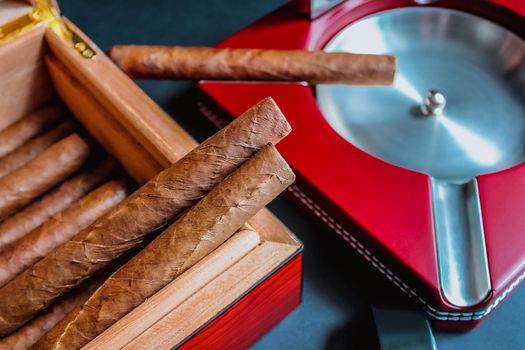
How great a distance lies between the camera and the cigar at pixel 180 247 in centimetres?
94

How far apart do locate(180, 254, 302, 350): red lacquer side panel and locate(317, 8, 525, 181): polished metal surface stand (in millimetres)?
426

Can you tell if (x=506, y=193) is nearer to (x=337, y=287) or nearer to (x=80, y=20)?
(x=337, y=287)

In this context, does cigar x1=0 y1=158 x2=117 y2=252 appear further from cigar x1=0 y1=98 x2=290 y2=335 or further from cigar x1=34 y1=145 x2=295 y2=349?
cigar x1=34 y1=145 x2=295 y2=349

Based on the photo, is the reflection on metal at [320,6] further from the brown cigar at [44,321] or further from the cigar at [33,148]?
the brown cigar at [44,321]

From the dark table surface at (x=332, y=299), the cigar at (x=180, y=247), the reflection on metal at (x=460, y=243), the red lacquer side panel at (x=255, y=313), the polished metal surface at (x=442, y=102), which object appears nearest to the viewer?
the cigar at (x=180, y=247)

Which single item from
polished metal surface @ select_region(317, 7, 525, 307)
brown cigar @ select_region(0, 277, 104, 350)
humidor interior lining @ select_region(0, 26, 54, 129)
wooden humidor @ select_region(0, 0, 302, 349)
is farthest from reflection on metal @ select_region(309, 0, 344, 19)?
brown cigar @ select_region(0, 277, 104, 350)

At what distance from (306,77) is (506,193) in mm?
498

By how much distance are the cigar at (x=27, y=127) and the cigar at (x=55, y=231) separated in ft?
0.85

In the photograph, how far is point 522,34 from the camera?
156 centimetres

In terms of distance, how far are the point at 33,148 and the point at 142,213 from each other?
0.52 m

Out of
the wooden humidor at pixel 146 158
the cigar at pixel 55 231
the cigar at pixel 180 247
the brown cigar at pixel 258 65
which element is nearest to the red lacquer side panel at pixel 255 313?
the wooden humidor at pixel 146 158

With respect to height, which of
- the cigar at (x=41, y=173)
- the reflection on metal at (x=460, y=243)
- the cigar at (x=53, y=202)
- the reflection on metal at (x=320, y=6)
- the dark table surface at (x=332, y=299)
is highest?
the reflection on metal at (x=320, y=6)

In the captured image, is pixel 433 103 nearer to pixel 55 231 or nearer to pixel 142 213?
pixel 142 213

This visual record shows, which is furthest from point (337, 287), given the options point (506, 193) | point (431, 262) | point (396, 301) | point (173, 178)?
point (173, 178)
